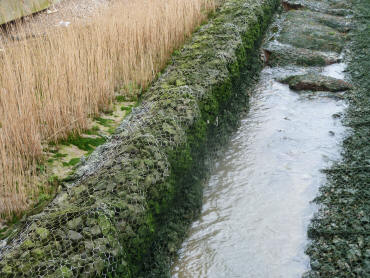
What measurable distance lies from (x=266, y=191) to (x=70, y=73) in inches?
91.2

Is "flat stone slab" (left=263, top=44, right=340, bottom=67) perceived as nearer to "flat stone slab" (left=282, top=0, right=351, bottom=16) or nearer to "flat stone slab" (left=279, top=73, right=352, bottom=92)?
"flat stone slab" (left=279, top=73, right=352, bottom=92)

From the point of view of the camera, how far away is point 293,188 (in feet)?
14.1

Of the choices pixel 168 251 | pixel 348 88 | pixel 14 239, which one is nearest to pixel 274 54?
pixel 348 88

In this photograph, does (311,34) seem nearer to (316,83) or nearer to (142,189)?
(316,83)

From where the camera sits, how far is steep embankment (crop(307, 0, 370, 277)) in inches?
125

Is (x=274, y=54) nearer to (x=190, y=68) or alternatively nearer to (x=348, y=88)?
(x=348, y=88)

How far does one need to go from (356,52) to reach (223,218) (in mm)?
5019

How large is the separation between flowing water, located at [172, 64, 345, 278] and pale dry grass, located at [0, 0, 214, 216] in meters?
1.46

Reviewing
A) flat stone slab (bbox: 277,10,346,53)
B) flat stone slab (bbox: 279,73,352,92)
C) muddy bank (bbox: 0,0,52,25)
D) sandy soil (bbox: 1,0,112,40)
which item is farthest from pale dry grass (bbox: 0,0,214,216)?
flat stone slab (bbox: 277,10,346,53)

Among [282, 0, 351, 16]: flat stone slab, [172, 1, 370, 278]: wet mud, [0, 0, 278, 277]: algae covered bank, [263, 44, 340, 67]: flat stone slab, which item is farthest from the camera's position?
[282, 0, 351, 16]: flat stone slab

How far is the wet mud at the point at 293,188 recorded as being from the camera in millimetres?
3398

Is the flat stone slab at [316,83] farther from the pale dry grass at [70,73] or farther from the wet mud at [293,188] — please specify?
the pale dry grass at [70,73]

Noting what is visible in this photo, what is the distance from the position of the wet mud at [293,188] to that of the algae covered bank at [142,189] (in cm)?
28

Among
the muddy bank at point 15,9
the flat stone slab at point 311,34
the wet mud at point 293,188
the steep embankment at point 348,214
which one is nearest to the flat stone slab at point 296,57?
the wet mud at point 293,188
